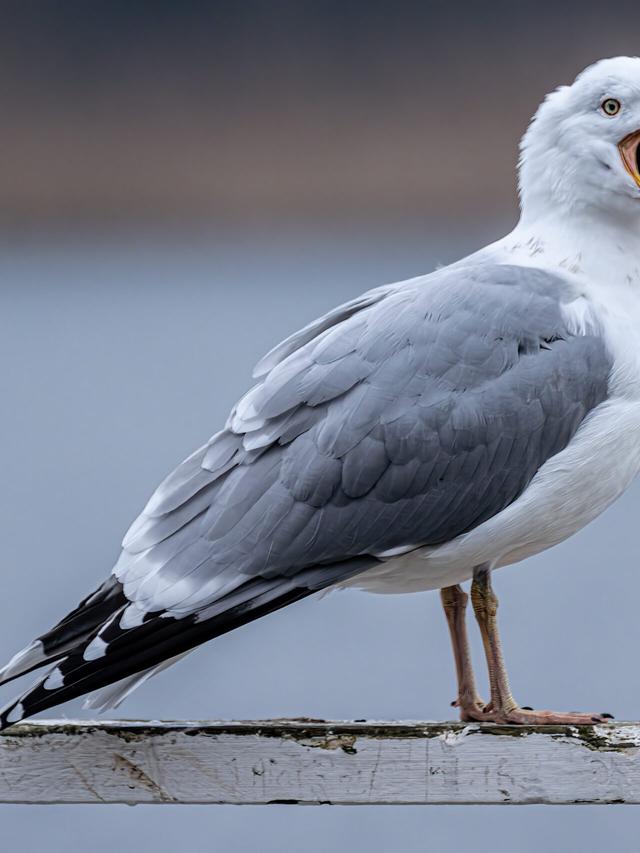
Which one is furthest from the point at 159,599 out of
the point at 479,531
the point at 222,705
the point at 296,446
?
the point at 222,705

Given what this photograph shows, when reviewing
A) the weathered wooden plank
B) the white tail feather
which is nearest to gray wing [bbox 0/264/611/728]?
the white tail feather

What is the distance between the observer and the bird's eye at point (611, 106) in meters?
2.77

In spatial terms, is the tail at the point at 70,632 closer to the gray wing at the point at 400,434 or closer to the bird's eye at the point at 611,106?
the gray wing at the point at 400,434

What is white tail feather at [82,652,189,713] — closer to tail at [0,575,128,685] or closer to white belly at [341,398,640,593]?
tail at [0,575,128,685]

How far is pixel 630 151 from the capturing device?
9.12ft

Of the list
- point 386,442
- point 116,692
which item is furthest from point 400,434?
point 116,692

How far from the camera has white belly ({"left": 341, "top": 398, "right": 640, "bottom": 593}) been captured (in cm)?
261

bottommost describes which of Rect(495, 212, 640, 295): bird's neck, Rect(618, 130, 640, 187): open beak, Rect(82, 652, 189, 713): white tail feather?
Rect(82, 652, 189, 713): white tail feather

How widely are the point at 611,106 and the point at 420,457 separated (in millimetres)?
687

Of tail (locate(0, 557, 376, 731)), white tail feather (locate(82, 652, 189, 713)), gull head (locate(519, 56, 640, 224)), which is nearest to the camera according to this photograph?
tail (locate(0, 557, 376, 731))

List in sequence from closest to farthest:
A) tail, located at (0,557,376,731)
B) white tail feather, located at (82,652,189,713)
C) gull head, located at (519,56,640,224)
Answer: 1. tail, located at (0,557,376,731)
2. white tail feather, located at (82,652,189,713)
3. gull head, located at (519,56,640,224)

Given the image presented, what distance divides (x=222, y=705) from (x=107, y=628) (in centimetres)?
546

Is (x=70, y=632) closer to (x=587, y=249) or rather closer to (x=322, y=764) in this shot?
(x=322, y=764)

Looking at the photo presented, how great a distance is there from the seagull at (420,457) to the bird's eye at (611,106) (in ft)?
0.10
